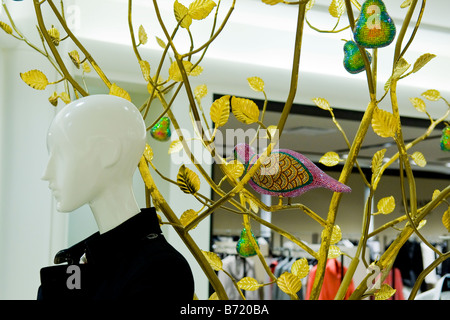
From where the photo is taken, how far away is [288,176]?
0.88 metres

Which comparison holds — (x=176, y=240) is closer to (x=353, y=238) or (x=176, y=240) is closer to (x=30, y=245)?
(x=30, y=245)

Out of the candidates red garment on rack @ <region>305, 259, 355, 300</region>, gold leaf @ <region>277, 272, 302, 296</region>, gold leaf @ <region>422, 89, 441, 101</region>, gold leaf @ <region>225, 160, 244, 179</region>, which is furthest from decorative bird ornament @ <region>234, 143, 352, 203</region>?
red garment on rack @ <region>305, 259, 355, 300</region>

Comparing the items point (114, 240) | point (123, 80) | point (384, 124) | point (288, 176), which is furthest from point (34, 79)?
point (123, 80)

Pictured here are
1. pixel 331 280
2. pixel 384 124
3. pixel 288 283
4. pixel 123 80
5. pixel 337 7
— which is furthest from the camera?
pixel 331 280

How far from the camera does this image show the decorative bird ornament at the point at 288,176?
0.88 meters

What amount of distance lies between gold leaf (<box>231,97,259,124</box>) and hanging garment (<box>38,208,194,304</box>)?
0.72ft

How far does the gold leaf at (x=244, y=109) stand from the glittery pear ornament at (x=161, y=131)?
245 millimetres

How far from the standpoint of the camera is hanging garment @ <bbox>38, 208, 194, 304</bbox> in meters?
0.80

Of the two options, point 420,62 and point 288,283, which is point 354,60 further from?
point 288,283

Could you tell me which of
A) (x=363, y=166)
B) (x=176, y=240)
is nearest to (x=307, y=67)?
(x=176, y=240)

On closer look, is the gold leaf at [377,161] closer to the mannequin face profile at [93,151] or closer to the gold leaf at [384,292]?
the gold leaf at [384,292]

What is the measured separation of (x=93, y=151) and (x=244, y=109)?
0.22 meters
